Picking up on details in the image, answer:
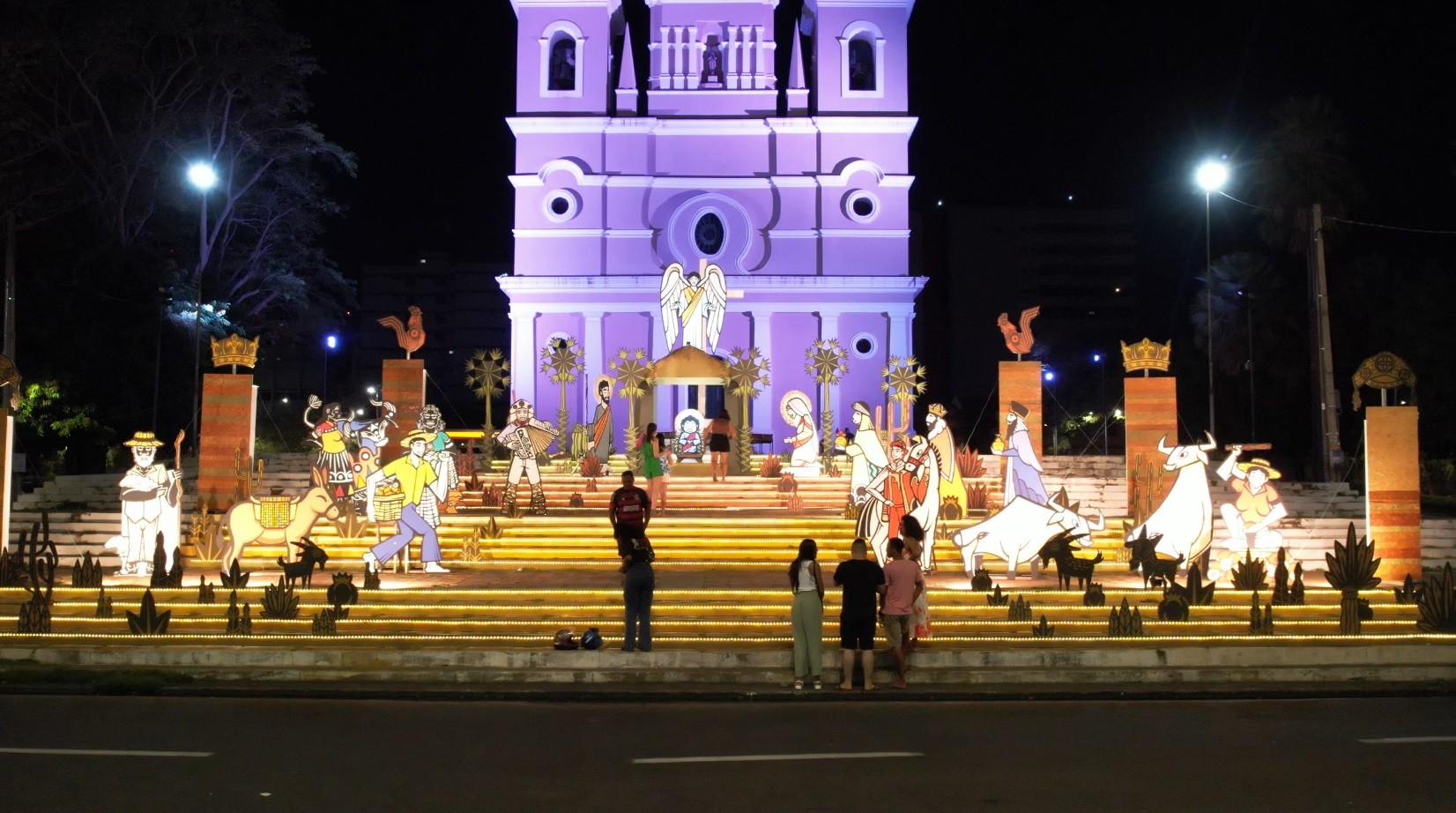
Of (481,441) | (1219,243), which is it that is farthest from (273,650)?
(1219,243)

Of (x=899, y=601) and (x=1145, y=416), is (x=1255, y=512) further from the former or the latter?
(x=899, y=601)

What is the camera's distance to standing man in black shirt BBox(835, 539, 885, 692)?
12.9m

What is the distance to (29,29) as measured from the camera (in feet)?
117

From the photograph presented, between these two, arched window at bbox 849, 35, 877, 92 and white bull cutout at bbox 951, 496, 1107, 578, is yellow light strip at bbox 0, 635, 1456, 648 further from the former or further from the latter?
arched window at bbox 849, 35, 877, 92

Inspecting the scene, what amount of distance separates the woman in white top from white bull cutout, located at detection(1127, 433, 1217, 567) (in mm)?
6411

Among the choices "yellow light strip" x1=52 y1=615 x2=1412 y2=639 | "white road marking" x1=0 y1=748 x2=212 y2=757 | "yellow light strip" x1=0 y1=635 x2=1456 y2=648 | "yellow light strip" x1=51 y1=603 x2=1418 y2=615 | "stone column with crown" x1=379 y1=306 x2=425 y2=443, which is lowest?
"white road marking" x1=0 y1=748 x2=212 y2=757

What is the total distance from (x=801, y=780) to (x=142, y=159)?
36.3 metres

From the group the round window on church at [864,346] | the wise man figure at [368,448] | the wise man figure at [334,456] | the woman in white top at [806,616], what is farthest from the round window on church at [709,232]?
the woman in white top at [806,616]

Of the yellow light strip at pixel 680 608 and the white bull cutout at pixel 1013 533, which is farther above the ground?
the white bull cutout at pixel 1013 533

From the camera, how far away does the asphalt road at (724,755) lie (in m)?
8.48

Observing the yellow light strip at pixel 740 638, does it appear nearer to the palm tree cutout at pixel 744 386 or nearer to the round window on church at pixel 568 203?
the palm tree cutout at pixel 744 386

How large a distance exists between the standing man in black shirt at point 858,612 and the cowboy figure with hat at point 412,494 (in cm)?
706

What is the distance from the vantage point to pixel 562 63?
43.0 metres

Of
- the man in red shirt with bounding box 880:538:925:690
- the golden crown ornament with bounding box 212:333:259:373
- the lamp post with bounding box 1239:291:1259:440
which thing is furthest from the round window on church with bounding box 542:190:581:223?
the man in red shirt with bounding box 880:538:925:690
